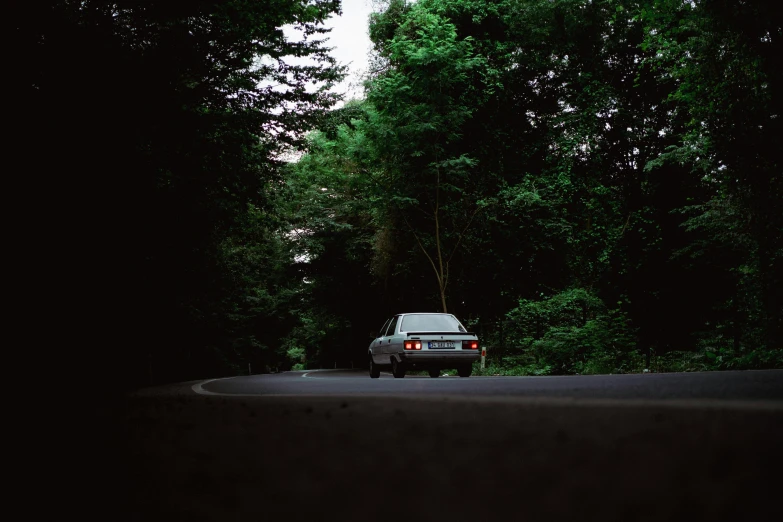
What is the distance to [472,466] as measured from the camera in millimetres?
2574

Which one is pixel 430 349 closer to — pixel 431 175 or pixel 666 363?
pixel 666 363

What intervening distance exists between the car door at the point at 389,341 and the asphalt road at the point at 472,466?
40.4 feet

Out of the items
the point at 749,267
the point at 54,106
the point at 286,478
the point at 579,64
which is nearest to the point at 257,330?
the point at 579,64

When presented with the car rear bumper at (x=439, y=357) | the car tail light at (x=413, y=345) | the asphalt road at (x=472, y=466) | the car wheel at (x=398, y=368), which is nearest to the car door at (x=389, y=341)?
the car wheel at (x=398, y=368)

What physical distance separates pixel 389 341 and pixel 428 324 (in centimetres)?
106

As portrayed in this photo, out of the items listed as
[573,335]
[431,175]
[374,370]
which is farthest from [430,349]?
[431,175]

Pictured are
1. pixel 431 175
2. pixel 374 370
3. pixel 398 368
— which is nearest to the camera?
pixel 398 368

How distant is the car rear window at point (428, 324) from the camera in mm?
17219

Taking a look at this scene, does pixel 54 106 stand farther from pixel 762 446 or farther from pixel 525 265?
pixel 525 265

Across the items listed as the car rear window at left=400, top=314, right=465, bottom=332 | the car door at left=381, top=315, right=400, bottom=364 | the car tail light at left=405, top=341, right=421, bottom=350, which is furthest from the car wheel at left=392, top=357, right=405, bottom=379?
the car rear window at left=400, top=314, right=465, bottom=332

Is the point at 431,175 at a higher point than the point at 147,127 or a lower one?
higher

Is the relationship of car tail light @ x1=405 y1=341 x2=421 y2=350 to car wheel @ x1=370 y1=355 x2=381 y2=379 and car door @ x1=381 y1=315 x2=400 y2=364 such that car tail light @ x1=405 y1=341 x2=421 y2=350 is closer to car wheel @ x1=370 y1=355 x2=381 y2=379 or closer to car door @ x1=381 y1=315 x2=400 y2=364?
car door @ x1=381 y1=315 x2=400 y2=364

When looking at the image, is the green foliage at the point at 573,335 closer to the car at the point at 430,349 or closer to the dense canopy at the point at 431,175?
the dense canopy at the point at 431,175

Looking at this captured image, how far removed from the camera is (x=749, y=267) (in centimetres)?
1841
